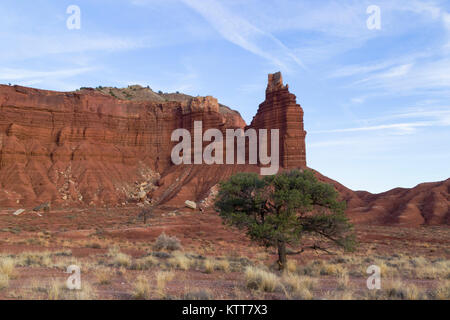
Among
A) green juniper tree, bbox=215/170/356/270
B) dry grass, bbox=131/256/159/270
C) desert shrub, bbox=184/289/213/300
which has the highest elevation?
green juniper tree, bbox=215/170/356/270

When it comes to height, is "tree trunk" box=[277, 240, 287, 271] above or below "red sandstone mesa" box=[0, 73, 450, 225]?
below

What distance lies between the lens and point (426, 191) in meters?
61.2

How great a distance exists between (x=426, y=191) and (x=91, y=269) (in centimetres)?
6431

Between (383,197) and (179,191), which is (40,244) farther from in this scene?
(383,197)

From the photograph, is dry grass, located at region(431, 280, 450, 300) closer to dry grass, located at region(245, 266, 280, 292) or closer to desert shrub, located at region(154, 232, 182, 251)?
dry grass, located at region(245, 266, 280, 292)

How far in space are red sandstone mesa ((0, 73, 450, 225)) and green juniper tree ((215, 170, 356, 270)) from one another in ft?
152

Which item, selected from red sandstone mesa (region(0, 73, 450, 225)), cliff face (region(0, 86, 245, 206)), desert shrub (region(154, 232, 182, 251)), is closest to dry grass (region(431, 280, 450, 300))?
desert shrub (region(154, 232, 182, 251))

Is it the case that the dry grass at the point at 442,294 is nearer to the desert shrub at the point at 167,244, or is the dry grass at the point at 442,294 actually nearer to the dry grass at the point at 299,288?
the dry grass at the point at 299,288

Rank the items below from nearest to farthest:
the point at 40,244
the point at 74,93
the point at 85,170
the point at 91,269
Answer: the point at 91,269, the point at 40,244, the point at 85,170, the point at 74,93

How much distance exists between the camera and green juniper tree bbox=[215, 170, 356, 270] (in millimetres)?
12227

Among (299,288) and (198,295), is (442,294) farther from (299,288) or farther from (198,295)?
(198,295)

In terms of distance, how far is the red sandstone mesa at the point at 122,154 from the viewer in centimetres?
6166

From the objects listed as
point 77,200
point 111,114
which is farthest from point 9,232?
point 111,114

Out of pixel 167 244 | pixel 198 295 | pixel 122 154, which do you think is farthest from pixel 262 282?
pixel 122 154
